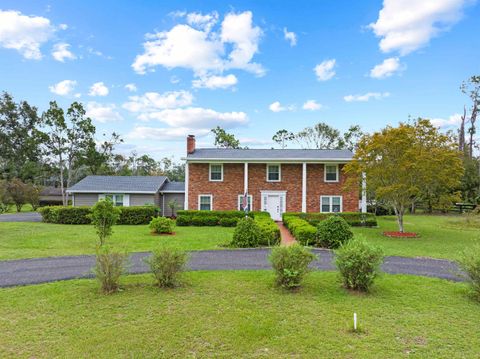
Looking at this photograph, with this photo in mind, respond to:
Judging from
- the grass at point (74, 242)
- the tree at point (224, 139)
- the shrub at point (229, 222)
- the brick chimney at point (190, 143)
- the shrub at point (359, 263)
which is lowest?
the grass at point (74, 242)

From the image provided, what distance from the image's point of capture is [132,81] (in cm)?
2188

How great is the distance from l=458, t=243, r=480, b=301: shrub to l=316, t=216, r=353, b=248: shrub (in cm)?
579

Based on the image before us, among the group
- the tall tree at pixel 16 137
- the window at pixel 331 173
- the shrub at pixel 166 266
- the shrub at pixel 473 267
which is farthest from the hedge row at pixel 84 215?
the tall tree at pixel 16 137

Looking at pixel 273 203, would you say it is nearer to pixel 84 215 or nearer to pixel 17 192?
pixel 84 215

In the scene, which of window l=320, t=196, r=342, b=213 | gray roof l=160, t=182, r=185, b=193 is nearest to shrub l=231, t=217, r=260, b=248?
window l=320, t=196, r=342, b=213

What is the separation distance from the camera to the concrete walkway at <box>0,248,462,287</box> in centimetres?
811

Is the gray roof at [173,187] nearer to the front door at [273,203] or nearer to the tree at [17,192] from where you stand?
the front door at [273,203]

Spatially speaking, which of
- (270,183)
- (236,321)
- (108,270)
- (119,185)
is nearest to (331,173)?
(270,183)

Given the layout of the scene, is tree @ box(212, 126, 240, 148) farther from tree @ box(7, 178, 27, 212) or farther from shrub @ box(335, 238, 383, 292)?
shrub @ box(335, 238, 383, 292)

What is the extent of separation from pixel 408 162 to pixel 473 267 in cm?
1053

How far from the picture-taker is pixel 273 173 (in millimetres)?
24031

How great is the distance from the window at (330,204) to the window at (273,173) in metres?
3.67

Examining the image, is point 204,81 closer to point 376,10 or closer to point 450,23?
point 376,10

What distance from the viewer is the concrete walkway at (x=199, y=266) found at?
26.6 feet
